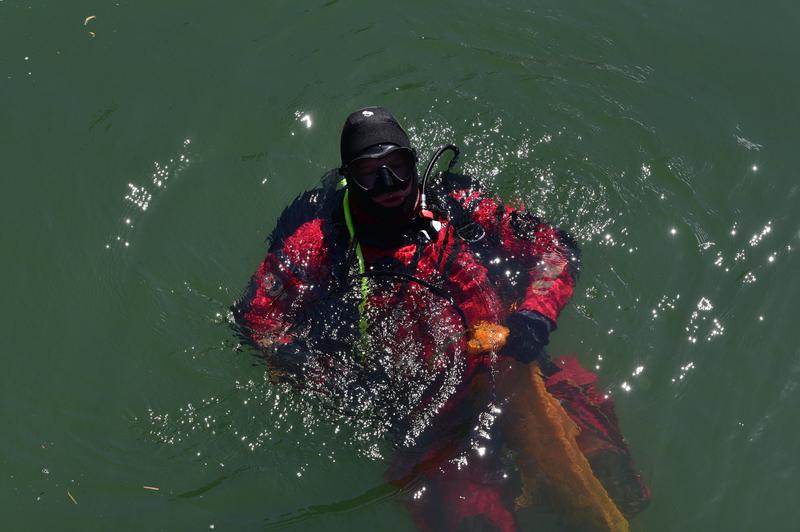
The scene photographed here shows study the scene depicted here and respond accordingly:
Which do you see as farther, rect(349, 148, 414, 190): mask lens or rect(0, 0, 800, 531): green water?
rect(0, 0, 800, 531): green water

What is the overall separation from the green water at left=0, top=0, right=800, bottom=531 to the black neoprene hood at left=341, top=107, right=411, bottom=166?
5.60ft

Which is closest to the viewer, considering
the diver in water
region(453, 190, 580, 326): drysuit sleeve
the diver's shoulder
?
the diver in water

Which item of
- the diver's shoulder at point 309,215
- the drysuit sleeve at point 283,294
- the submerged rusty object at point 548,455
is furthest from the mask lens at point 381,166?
the submerged rusty object at point 548,455

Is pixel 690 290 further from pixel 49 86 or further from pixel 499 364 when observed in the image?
pixel 49 86

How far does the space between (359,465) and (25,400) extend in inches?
93.4

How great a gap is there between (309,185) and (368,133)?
184 centimetres

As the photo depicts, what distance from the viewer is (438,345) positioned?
17.5ft

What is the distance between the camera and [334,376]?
538cm

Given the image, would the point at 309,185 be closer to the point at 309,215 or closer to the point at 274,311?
the point at 309,215

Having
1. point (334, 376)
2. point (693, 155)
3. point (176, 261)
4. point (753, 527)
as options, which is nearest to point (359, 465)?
point (334, 376)

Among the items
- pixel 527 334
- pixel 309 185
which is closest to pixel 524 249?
pixel 527 334

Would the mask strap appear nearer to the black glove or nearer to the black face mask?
the black face mask

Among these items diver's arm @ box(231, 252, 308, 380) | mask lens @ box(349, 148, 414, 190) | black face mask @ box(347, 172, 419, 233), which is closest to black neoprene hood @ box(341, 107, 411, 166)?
mask lens @ box(349, 148, 414, 190)

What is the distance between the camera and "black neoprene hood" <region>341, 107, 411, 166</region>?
4863 millimetres
